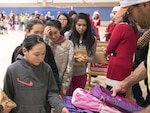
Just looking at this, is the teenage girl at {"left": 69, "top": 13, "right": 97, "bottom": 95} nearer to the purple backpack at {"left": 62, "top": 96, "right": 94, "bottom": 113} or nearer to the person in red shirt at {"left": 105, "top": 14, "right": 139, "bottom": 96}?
the person in red shirt at {"left": 105, "top": 14, "right": 139, "bottom": 96}

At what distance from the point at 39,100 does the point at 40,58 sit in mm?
379

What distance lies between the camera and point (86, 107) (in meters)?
1.56

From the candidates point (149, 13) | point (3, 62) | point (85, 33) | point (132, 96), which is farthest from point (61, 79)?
point (3, 62)

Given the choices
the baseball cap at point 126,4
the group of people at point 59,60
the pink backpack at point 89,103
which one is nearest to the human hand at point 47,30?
the group of people at point 59,60

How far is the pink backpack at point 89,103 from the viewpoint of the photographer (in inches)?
58.1

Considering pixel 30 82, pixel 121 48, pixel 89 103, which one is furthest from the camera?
pixel 121 48

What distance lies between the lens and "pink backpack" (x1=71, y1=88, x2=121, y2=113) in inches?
58.1

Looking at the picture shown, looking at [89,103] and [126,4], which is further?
[89,103]

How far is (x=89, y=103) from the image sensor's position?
1555 mm

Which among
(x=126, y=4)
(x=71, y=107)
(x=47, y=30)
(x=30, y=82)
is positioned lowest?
(x=71, y=107)

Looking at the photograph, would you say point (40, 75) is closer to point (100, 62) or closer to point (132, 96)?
point (100, 62)

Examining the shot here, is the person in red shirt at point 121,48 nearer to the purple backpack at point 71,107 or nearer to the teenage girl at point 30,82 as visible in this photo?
the teenage girl at point 30,82

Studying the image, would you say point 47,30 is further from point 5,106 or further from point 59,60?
point 5,106

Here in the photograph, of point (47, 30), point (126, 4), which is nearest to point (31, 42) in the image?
point (47, 30)
